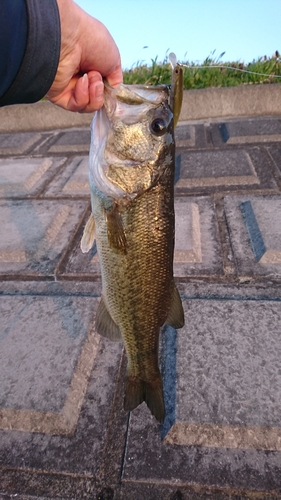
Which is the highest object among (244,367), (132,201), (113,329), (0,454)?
(132,201)

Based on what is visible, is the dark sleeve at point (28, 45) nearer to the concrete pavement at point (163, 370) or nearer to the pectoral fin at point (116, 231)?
the pectoral fin at point (116, 231)

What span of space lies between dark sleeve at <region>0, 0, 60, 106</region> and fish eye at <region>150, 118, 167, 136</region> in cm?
55

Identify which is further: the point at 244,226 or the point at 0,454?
the point at 244,226

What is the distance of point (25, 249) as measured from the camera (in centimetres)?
285

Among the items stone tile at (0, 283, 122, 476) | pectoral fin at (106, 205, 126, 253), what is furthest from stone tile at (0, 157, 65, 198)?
pectoral fin at (106, 205, 126, 253)

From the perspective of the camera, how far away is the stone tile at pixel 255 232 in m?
2.52

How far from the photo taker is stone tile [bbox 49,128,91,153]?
4934 millimetres

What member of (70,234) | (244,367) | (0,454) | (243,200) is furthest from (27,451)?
(243,200)

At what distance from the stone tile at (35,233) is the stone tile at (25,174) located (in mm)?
237

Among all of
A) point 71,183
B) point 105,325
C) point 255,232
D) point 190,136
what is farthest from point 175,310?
point 190,136

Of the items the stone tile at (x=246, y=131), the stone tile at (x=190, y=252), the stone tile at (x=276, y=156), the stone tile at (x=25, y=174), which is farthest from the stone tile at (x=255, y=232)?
the stone tile at (x=25, y=174)

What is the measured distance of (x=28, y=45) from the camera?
62.7 inches

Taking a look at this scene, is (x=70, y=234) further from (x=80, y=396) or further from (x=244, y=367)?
(x=244, y=367)

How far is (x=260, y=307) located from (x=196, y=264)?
1.91 feet
